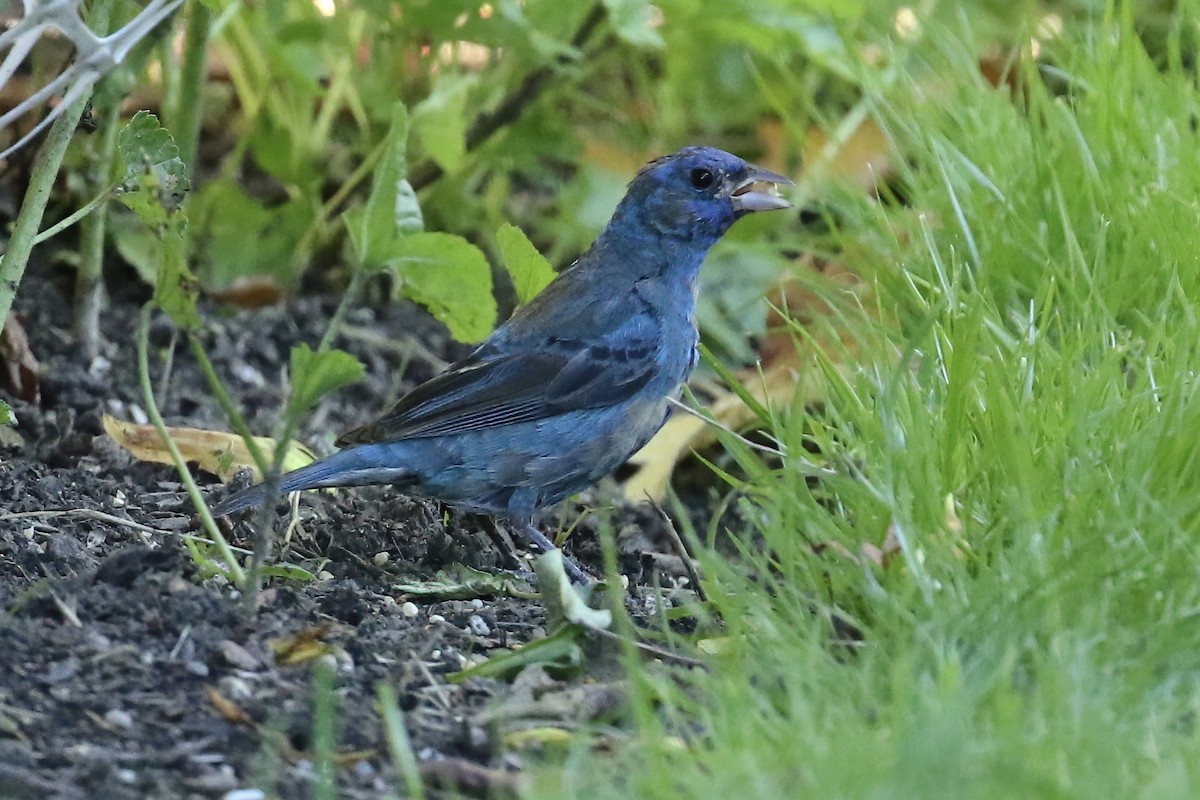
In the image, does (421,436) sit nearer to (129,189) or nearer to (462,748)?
(129,189)

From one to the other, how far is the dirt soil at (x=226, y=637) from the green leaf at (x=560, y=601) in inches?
3.4

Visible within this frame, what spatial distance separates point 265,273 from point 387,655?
8.15ft

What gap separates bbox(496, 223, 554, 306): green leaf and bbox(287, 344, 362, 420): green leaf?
92 centimetres

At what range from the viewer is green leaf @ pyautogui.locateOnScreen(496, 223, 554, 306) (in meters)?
3.40

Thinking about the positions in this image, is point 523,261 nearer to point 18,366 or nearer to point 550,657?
point 550,657

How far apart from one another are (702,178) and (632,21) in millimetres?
549

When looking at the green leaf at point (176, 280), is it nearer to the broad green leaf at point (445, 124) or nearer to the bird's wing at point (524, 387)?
the bird's wing at point (524, 387)

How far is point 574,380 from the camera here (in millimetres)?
3750

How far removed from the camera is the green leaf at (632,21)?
422cm

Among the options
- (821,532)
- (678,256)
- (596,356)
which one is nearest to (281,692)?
(821,532)

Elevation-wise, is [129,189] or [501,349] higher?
[129,189]

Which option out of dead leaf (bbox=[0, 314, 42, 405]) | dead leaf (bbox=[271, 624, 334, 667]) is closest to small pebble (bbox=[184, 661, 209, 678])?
dead leaf (bbox=[271, 624, 334, 667])

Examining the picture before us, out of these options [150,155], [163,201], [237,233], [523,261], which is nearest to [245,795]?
[163,201]

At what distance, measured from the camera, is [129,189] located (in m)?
2.88
